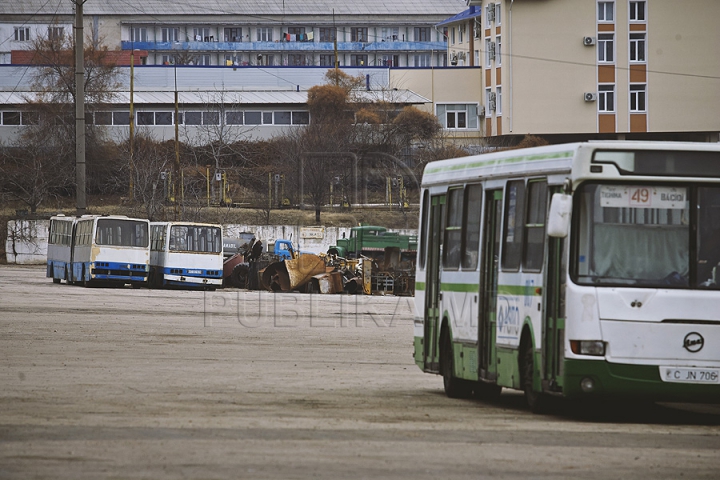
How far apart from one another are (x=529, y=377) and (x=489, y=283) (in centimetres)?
150

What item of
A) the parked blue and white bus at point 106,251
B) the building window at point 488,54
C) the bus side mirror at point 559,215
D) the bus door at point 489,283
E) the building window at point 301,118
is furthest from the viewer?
the building window at point 301,118

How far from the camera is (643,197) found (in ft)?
40.1

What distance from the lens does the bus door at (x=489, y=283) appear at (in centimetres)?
1403

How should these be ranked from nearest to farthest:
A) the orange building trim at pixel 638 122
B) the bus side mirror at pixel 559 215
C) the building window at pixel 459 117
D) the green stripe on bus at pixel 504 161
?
the bus side mirror at pixel 559 215, the green stripe on bus at pixel 504 161, the orange building trim at pixel 638 122, the building window at pixel 459 117

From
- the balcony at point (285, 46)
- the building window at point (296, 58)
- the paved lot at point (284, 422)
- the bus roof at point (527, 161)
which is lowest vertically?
the paved lot at point (284, 422)

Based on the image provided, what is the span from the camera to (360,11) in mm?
137875

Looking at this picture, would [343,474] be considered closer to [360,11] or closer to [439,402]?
[439,402]

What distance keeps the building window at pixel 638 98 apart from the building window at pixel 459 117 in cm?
1405

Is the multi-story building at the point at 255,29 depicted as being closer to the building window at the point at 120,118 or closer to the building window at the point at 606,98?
the building window at the point at 120,118

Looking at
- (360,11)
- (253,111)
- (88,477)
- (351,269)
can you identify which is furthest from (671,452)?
(360,11)

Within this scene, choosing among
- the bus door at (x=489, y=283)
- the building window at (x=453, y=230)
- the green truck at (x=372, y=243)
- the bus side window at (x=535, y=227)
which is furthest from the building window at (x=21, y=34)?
the bus side window at (x=535, y=227)

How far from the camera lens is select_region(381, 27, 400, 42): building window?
137875mm

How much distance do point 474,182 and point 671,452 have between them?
17.3ft

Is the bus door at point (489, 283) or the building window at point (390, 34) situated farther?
the building window at point (390, 34)
